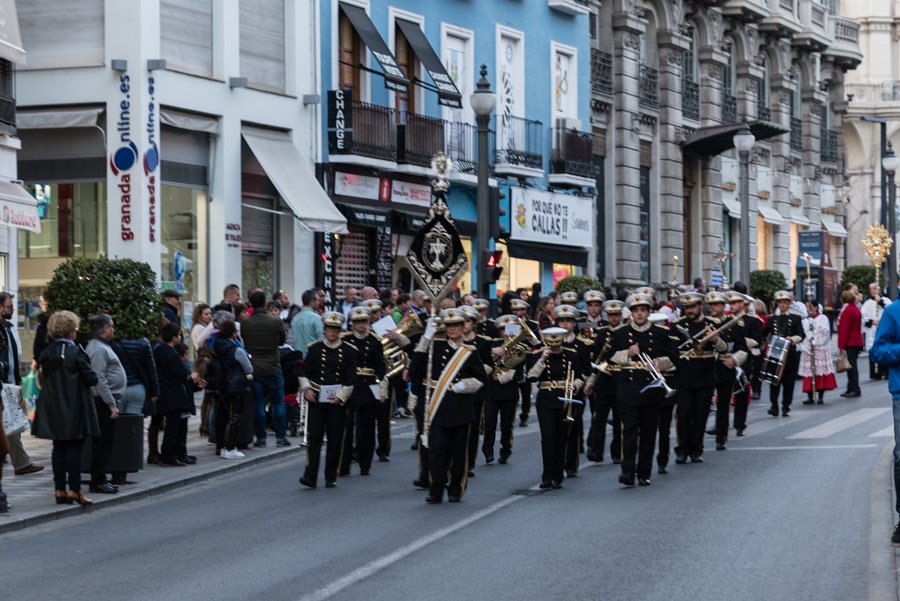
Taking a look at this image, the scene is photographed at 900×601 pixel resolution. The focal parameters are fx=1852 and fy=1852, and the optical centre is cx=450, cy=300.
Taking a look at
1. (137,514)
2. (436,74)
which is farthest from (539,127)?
(137,514)

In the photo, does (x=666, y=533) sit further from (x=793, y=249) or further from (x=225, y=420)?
(x=793, y=249)

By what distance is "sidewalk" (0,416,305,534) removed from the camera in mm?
16078

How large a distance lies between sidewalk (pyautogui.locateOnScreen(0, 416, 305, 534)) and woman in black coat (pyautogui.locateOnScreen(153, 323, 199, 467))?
0.79ft

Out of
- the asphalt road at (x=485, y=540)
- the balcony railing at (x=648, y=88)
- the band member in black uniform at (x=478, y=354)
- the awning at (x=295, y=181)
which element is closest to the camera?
the asphalt road at (x=485, y=540)

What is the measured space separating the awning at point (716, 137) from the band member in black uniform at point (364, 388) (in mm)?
29941

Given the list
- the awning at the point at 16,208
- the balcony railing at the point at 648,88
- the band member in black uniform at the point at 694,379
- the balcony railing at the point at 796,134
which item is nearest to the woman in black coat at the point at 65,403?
the band member in black uniform at the point at 694,379

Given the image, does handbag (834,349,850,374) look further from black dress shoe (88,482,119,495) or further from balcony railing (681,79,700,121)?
balcony railing (681,79,700,121)

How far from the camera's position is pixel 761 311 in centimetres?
2847

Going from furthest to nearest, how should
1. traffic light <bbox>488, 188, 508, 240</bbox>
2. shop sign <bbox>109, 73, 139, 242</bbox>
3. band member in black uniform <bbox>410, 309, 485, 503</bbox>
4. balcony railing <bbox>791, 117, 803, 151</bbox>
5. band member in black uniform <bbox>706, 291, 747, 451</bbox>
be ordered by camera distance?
1. balcony railing <bbox>791, 117, 803, 151</bbox>
2. traffic light <bbox>488, 188, 508, 240</bbox>
3. shop sign <bbox>109, 73, 139, 242</bbox>
4. band member in black uniform <bbox>706, 291, 747, 451</bbox>
5. band member in black uniform <bbox>410, 309, 485, 503</bbox>

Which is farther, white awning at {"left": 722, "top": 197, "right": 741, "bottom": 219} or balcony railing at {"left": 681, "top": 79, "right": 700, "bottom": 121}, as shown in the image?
white awning at {"left": 722, "top": 197, "right": 741, "bottom": 219}

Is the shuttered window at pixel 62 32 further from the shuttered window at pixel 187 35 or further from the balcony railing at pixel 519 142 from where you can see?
the balcony railing at pixel 519 142

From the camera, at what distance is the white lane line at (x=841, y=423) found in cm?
2295

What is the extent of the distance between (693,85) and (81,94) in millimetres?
24761

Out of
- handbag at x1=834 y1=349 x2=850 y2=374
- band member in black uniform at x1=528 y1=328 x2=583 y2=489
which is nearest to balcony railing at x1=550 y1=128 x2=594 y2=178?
handbag at x1=834 y1=349 x2=850 y2=374
